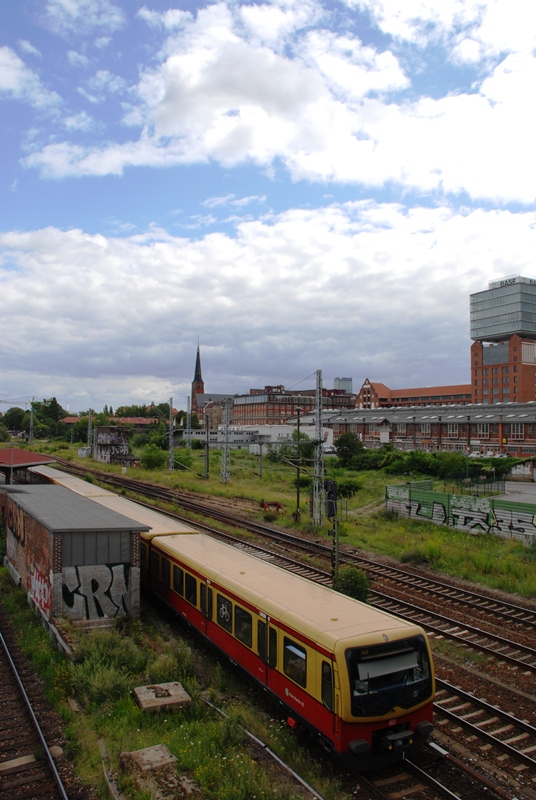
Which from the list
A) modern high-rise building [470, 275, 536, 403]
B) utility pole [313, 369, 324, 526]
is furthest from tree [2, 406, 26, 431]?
utility pole [313, 369, 324, 526]

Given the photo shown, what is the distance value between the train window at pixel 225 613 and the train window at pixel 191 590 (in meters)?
1.37

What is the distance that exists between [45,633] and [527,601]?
564 inches

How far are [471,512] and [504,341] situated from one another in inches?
4028

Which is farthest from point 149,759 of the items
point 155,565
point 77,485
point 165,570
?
point 77,485

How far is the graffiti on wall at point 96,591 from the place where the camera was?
14023mm

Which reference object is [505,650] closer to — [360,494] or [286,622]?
[286,622]

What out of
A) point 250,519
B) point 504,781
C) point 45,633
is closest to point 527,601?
point 504,781

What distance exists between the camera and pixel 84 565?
1427 cm

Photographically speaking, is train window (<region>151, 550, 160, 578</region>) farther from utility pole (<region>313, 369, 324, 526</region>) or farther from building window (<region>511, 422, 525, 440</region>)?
building window (<region>511, 422, 525, 440</region>)

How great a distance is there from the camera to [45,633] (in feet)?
47.0

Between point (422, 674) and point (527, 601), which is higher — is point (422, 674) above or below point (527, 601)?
above

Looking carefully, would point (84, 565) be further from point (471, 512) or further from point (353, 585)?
point (471, 512)

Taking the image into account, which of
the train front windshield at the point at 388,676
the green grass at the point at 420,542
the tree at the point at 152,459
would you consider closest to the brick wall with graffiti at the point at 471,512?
the green grass at the point at 420,542

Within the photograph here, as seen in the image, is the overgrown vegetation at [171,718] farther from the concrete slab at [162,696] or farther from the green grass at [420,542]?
the green grass at [420,542]
